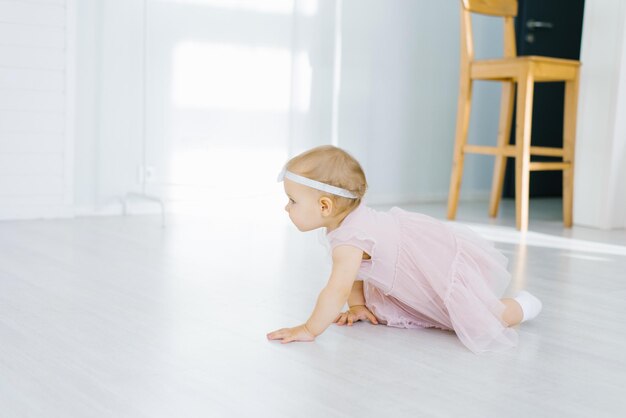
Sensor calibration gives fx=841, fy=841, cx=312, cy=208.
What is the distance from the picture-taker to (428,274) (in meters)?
1.74

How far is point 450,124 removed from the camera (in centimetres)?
466

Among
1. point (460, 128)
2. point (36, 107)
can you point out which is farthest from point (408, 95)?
point (36, 107)

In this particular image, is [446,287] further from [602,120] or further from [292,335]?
[602,120]

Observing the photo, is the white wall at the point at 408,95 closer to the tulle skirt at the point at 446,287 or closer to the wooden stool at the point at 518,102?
the wooden stool at the point at 518,102

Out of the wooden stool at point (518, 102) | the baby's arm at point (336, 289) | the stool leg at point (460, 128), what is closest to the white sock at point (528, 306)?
the baby's arm at point (336, 289)

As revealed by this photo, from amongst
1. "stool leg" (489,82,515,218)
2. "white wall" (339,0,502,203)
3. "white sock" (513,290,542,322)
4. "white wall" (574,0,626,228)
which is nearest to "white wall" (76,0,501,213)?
"white wall" (339,0,502,203)

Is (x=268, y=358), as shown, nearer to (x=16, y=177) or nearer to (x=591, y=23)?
(x=16, y=177)

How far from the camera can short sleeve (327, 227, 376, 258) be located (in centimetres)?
167

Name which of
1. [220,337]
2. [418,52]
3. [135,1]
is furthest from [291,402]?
[418,52]

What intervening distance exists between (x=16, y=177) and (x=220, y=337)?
73.8 inches

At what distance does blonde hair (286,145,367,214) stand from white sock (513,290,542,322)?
0.47m

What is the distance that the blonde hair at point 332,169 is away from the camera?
1661 mm

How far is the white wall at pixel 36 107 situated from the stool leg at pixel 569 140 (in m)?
2.05

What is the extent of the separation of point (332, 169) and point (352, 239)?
0.48 ft
